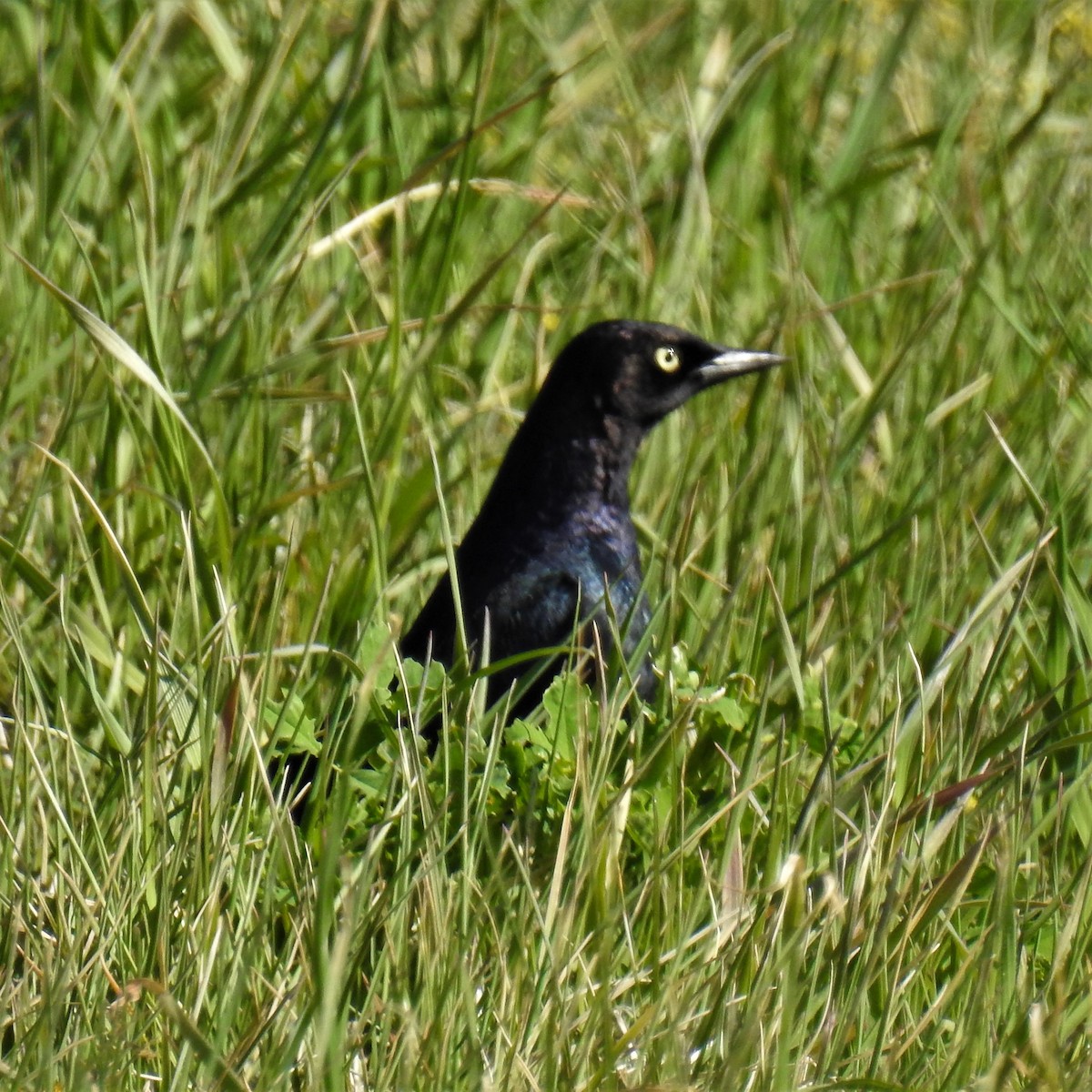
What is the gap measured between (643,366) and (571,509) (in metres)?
0.32

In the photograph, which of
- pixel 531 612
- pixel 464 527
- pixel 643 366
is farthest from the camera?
pixel 464 527

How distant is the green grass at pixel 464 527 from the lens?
1938 mm

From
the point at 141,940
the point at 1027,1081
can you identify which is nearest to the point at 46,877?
the point at 141,940

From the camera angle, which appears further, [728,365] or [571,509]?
[728,365]

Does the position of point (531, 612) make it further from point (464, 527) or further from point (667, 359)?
point (667, 359)

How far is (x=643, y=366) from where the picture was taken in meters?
3.35

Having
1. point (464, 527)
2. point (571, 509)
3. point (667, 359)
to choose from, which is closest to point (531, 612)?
point (571, 509)

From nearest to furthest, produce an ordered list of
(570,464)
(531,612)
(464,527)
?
(531,612)
(570,464)
(464,527)

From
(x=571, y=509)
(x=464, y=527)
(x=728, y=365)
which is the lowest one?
(x=464, y=527)

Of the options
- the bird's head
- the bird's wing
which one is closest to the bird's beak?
the bird's head

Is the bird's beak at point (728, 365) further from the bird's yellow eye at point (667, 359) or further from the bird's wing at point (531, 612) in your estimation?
the bird's wing at point (531, 612)

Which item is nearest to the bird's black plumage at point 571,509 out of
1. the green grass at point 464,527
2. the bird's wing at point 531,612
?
the bird's wing at point 531,612

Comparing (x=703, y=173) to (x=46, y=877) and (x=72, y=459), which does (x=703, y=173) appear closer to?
(x=72, y=459)

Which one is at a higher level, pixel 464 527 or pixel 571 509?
pixel 571 509
